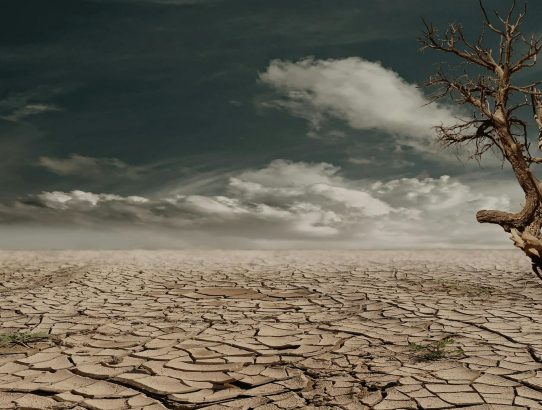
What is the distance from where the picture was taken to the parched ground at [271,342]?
3062 mm

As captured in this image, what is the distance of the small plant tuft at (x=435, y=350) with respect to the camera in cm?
369

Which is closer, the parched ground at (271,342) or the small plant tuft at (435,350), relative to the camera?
the parched ground at (271,342)

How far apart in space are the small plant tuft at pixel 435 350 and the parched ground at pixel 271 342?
0.04ft

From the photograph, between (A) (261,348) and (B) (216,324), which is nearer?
(A) (261,348)

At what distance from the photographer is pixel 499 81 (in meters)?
4.10

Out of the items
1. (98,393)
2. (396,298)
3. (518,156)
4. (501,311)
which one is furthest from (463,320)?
(98,393)

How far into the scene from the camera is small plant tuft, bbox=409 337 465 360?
12.1 ft

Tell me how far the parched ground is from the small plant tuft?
0.01 meters

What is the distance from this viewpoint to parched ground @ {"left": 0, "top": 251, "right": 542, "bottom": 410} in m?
3.06

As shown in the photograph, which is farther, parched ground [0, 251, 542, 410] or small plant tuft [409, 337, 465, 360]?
small plant tuft [409, 337, 465, 360]

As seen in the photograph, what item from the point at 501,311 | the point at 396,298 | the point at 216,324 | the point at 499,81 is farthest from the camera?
the point at 396,298

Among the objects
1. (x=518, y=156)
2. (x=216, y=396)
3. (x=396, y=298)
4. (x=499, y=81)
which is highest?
(x=499, y=81)

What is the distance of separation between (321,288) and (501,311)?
2261mm

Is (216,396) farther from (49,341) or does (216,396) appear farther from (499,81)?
(499,81)
